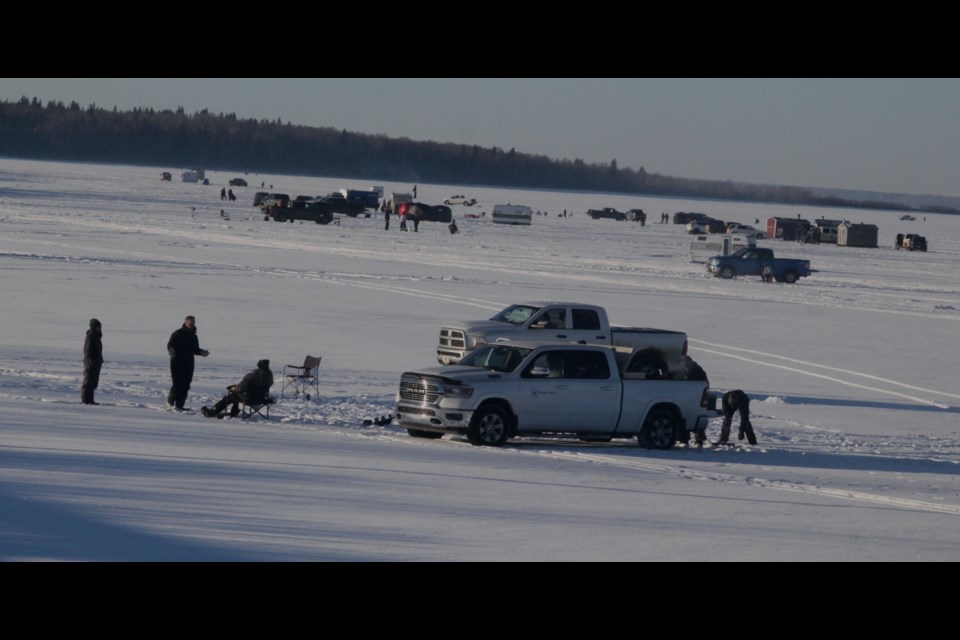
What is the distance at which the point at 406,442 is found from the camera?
726 inches

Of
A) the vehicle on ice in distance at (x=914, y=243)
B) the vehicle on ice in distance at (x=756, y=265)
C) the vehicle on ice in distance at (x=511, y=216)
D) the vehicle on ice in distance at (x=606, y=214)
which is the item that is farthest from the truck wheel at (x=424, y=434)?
the vehicle on ice in distance at (x=606, y=214)

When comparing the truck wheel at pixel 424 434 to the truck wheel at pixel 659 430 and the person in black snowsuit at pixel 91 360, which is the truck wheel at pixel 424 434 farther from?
the person in black snowsuit at pixel 91 360

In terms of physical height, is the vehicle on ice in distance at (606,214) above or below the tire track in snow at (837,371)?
above

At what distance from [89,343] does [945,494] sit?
11.5m

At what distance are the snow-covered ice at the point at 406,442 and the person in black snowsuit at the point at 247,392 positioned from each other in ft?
0.81

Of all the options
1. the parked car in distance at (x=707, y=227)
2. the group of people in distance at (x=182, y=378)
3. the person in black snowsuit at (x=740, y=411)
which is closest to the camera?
the group of people in distance at (x=182, y=378)

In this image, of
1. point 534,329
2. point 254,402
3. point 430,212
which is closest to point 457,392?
point 254,402

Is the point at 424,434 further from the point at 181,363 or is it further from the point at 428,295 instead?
the point at 428,295

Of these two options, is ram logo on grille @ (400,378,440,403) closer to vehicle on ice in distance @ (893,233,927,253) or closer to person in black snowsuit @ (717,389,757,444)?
person in black snowsuit @ (717,389,757,444)

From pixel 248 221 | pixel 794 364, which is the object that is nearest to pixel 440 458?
pixel 794 364

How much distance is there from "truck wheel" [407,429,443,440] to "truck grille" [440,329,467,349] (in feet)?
18.2

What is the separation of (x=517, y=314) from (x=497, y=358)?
674 cm

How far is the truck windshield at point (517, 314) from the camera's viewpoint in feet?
85.2
